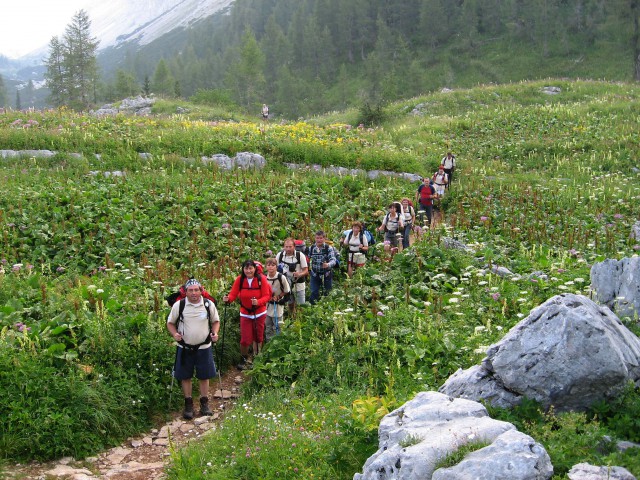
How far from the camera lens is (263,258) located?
13141mm

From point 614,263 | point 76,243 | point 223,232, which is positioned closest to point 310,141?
point 223,232

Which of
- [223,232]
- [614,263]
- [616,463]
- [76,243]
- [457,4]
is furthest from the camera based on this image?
[457,4]

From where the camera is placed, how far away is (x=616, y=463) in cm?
454

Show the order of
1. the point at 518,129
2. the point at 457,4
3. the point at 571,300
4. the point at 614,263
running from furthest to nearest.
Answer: the point at 457,4, the point at 518,129, the point at 614,263, the point at 571,300

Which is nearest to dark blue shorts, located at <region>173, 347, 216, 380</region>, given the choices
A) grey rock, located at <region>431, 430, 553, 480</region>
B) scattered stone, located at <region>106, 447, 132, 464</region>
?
scattered stone, located at <region>106, 447, 132, 464</region>

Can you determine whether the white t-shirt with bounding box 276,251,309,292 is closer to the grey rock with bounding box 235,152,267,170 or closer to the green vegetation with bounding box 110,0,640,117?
the grey rock with bounding box 235,152,267,170

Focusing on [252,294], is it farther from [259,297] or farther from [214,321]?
[214,321]

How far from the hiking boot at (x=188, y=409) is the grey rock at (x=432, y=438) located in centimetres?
355

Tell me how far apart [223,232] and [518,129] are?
20513 mm

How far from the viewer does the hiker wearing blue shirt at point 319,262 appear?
1103cm

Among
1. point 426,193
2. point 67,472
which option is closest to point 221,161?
point 426,193

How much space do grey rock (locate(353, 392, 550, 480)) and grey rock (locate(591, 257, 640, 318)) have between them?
140 inches

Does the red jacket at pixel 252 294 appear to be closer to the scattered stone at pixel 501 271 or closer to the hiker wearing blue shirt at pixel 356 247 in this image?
the hiker wearing blue shirt at pixel 356 247

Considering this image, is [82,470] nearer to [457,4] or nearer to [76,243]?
[76,243]
